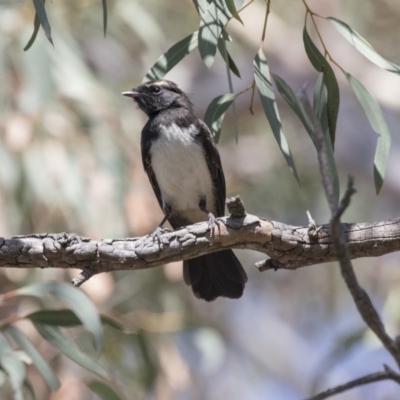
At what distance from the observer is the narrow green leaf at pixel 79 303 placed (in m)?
3.88

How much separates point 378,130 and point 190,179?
1.79 m

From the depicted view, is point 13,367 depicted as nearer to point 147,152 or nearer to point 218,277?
point 218,277

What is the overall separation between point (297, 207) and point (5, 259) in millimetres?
5838

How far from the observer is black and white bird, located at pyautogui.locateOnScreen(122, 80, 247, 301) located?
4598 millimetres

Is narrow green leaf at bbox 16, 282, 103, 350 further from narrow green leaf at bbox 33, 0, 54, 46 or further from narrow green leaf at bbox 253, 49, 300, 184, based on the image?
narrow green leaf at bbox 33, 0, 54, 46

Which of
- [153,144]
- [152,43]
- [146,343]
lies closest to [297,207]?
[152,43]

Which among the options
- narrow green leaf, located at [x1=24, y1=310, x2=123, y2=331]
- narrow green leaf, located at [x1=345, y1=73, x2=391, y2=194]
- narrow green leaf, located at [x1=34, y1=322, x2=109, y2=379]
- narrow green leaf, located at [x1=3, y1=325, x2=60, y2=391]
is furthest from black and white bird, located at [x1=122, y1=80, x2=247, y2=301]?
narrow green leaf, located at [x1=345, y1=73, x2=391, y2=194]

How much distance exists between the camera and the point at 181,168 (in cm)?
486

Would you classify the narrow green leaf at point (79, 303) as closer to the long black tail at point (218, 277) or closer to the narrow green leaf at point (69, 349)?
the narrow green leaf at point (69, 349)

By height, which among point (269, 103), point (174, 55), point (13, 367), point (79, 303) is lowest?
point (13, 367)

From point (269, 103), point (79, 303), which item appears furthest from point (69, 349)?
point (269, 103)

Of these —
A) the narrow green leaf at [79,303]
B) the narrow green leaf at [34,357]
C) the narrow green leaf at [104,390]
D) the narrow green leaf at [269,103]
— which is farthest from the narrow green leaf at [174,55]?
the narrow green leaf at [104,390]

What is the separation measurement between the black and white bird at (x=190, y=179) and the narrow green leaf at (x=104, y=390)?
27.9 inches

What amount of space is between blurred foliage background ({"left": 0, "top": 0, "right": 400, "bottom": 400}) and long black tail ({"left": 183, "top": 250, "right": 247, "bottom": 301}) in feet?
2.82
